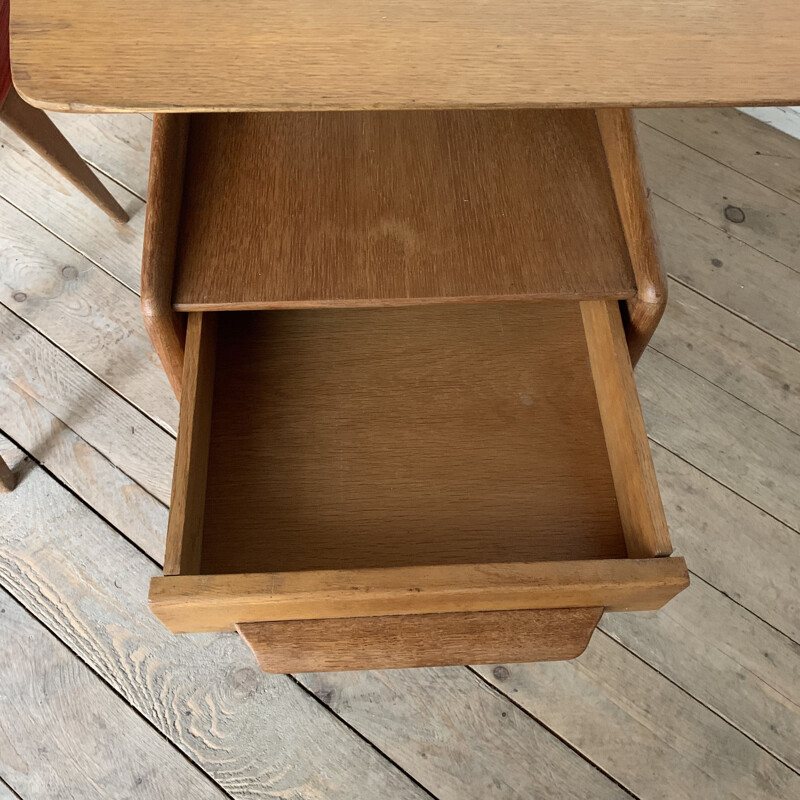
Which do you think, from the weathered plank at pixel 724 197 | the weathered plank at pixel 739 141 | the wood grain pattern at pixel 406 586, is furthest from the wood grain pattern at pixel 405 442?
the weathered plank at pixel 739 141

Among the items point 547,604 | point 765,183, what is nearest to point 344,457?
point 547,604

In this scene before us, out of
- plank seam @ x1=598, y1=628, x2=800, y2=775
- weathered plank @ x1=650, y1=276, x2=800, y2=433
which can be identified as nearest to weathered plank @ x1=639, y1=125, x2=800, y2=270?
weathered plank @ x1=650, y1=276, x2=800, y2=433

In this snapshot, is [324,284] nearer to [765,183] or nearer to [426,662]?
[426,662]

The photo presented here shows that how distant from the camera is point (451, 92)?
1.62ft

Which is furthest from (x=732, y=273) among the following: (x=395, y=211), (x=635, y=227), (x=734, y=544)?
(x=395, y=211)

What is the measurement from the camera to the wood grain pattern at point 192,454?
605mm

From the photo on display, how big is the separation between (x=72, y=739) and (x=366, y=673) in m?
0.35

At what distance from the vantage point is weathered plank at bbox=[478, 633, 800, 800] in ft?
2.84

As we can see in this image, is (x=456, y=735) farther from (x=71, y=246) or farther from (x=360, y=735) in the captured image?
(x=71, y=246)

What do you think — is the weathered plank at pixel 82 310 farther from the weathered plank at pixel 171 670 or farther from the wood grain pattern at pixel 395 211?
the wood grain pattern at pixel 395 211

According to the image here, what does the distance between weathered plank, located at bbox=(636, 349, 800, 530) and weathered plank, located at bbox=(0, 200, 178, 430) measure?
69cm

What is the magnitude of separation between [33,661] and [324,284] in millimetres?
629

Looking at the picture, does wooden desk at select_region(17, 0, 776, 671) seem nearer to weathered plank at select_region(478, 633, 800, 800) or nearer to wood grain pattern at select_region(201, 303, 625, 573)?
wood grain pattern at select_region(201, 303, 625, 573)

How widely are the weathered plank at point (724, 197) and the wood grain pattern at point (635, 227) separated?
53cm
